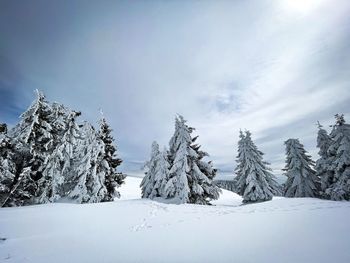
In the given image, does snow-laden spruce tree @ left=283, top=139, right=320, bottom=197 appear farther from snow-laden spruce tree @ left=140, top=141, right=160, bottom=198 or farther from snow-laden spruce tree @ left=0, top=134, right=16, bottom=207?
snow-laden spruce tree @ left=0, top=134, right=16, bottom=207

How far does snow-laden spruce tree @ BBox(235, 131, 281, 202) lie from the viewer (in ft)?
79.5

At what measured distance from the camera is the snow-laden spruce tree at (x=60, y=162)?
19.2 metres

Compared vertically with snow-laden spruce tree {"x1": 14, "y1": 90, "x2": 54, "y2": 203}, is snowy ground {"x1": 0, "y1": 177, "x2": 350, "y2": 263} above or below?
below

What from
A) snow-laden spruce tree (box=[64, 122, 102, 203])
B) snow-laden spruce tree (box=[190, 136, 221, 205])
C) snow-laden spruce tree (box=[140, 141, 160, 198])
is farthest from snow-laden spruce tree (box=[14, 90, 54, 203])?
snow-laden spruce tree (box=[190, 136, 221, 205])

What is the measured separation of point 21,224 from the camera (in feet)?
27.9

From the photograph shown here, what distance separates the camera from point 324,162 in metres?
24.6

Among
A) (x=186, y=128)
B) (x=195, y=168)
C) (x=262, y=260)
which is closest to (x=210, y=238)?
(x=262, y=260)

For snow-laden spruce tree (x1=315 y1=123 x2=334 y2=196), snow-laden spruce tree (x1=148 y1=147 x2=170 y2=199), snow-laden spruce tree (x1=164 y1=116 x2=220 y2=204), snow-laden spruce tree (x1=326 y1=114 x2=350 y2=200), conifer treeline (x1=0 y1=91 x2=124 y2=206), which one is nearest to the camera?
conifer treeline (x1=0 y1=91 x2=124 y2=206)

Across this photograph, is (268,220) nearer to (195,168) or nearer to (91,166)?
(195,168)

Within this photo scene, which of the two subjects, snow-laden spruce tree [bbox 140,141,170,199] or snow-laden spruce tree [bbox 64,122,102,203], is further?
snow-laden spruce tree [bbox 140,141,170,199]

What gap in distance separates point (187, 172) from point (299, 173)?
55.9 feet

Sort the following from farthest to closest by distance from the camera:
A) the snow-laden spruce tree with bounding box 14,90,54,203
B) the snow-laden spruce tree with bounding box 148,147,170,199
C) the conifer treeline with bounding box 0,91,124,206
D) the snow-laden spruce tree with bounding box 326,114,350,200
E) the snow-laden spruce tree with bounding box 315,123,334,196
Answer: the snow-laden spruce tree with bounding box 315,123,334,196 → the snow-laden spruce tree with bounding box 148,147,170,199 → the snow-laden spruce tree with bounding box 326,114,350,200 → the snow-laden spruce tree with bounding box 14,90,54,203 → the conifer treeline with bounding box 0,91,124,206

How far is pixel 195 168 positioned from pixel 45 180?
15260 mm

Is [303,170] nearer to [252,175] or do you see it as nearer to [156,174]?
[252,175]
